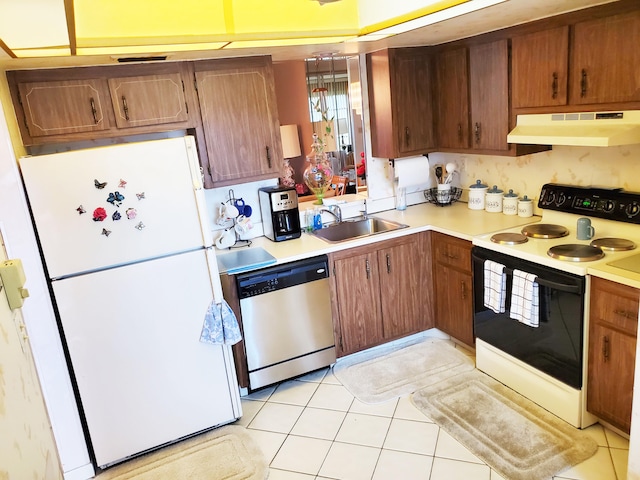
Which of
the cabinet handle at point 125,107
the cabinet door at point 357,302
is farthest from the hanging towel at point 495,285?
the cabinet handle at point 125,107

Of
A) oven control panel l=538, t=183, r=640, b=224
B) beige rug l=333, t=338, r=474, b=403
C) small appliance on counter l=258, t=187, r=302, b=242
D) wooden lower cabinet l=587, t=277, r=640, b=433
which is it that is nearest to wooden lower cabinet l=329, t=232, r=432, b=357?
beige rug l=333, t=338, r=474, b=403

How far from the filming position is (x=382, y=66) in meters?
3.55

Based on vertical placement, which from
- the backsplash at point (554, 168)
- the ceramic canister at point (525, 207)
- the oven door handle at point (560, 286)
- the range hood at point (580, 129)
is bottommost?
the oven door handle at point (560, 286)

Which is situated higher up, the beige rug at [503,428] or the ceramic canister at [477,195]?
the ceramic canister at [477,195]

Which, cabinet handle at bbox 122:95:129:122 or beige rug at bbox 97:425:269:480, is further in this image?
cabinet handle at bbox 122:95:129:122

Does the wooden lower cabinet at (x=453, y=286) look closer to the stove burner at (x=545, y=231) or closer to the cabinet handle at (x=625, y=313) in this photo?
the stove burner at (x=545, y=231)

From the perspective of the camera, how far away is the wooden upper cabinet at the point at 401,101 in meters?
3.53

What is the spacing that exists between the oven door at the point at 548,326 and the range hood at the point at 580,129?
2.21 feet

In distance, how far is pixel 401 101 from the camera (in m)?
3.59

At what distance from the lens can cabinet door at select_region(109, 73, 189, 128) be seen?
280 centimetres

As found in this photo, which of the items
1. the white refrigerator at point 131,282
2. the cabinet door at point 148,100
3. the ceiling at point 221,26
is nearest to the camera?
the ceiling at point 221,26

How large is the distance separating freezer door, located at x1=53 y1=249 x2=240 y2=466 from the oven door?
161cm

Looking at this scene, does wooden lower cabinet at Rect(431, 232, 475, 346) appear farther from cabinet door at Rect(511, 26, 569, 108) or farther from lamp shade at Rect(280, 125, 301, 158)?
lamp shade at Rect(280, 125, 301, 158)

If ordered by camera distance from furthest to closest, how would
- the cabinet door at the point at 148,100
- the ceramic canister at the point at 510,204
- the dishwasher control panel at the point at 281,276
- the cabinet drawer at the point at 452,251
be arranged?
the ceramic canister at the point at 510,204
the cabinet drawer at the point at 452,251
the dishwasher control panel at the point at 281,276
the cabinet door at the point at 148,100
